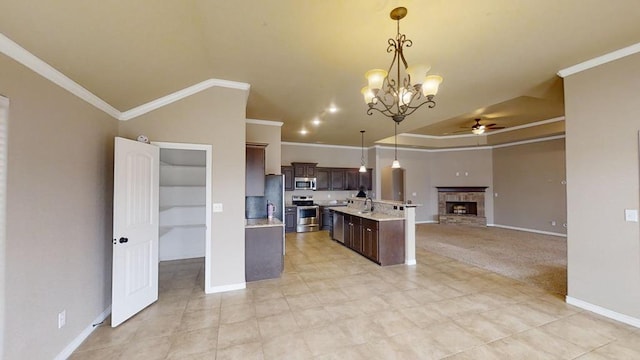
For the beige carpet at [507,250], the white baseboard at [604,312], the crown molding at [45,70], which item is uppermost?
the crown molding at [45,70]

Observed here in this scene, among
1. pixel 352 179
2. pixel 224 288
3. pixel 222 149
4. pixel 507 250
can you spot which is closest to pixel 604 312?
pixel 507 250

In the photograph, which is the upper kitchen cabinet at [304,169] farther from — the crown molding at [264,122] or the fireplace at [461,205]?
the fireplace at [461,205]

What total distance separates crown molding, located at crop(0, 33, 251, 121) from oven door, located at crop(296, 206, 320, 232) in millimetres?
4811

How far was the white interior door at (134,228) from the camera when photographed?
2.74 meters

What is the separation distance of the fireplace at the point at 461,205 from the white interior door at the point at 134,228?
30.7ft

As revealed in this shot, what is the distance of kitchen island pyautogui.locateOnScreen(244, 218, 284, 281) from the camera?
394 cm

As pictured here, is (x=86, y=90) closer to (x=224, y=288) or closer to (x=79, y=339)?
(x=79, y=339)

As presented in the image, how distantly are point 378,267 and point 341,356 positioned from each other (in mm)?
2564

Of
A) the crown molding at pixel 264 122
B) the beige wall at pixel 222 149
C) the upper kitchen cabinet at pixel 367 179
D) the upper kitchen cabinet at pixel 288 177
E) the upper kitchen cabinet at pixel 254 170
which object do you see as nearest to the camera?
the beige wall at pixel 222 149

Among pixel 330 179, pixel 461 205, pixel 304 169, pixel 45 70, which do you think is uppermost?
pixel 45 70

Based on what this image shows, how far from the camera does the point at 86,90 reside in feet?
8.20

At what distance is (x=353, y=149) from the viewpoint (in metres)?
9.40

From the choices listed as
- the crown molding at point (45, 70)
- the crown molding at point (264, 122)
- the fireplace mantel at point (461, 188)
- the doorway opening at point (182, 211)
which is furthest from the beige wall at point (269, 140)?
the fireplace mantel at point (461, 188)

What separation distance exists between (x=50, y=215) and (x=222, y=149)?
6.08ft
